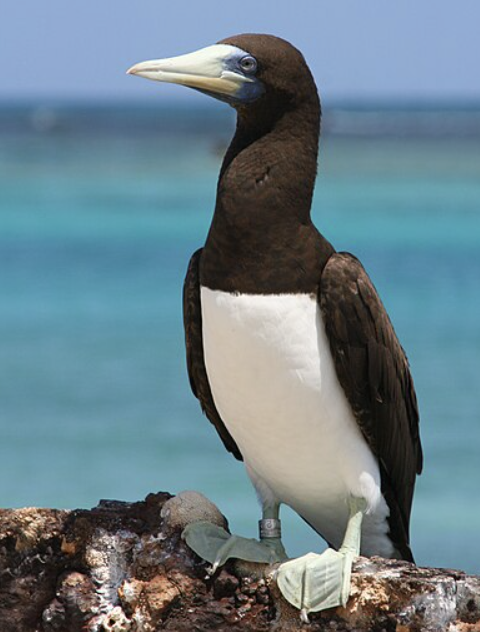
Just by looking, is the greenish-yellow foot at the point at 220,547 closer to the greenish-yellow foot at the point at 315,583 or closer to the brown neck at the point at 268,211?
the greenish-yellow foot at the point at 315,583

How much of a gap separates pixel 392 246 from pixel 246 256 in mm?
16691

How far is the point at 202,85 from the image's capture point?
13.4ft

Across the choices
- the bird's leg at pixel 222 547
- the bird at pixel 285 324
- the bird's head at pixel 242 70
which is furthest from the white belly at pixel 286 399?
the bird's head at pixel 242 70

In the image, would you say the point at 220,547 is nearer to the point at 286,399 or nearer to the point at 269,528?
the point at 269,528

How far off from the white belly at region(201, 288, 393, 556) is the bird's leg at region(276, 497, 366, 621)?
251 mm

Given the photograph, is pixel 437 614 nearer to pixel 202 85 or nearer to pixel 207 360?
pixel 207 360

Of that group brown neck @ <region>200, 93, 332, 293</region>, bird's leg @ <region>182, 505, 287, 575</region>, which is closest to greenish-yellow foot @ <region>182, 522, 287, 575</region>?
bird's leg @ <region>182, 505, 287, 575</region>

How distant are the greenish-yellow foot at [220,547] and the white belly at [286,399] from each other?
0.81 ft

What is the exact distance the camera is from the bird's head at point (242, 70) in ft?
13.3

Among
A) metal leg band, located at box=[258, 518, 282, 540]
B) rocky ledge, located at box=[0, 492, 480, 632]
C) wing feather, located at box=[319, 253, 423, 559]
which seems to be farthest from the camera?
metal leg band, located at box=[258, 518, 282, 540]

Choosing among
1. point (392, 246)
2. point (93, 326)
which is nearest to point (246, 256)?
point (93, 326)

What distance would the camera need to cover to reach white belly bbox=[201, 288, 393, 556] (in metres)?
4.11

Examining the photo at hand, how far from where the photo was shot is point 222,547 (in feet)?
13.8

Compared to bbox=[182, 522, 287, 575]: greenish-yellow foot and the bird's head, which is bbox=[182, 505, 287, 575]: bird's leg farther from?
the bird's head
